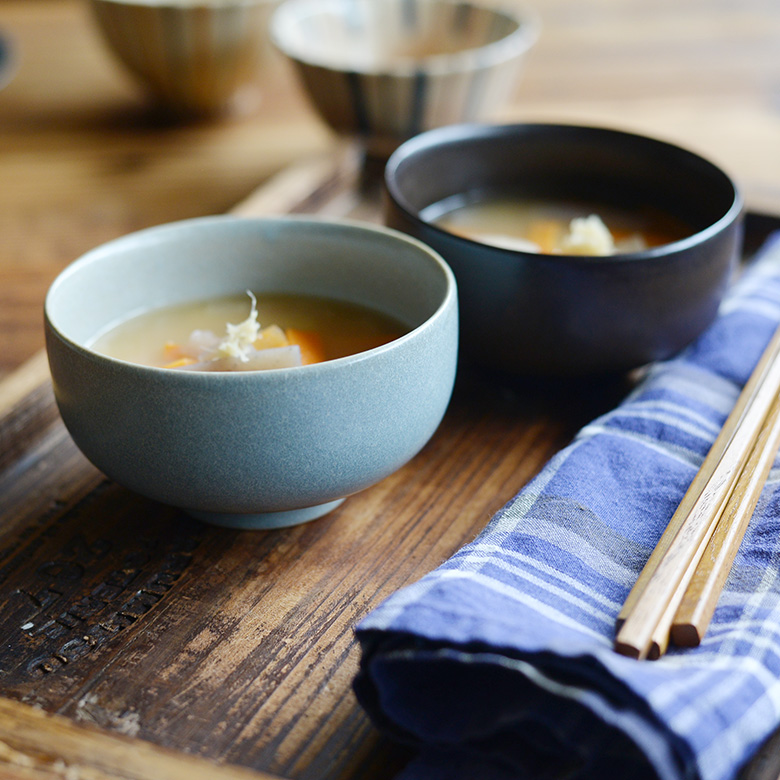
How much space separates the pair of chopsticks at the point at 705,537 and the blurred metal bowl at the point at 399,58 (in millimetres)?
557

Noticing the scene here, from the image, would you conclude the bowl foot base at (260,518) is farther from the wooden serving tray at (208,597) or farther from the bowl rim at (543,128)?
the bowl rim at (543,128)

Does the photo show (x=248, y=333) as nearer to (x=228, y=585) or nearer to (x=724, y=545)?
(x=228, y=585)

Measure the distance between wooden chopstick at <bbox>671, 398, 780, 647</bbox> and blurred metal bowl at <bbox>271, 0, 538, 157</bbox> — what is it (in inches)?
23.3

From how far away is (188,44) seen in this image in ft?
3.90

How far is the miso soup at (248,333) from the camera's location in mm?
636

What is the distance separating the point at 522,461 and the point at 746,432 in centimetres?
16

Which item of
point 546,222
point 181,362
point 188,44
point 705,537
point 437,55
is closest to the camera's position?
point 705,537

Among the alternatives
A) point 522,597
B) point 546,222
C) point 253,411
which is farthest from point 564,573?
point 546,222

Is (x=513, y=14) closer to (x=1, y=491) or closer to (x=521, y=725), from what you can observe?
(x=1, y=491)

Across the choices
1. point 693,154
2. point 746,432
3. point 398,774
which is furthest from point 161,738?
point 693,154

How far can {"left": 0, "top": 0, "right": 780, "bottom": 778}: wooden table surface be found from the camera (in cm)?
65

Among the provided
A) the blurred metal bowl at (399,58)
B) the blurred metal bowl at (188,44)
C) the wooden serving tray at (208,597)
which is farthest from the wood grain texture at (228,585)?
the blurred metal bowl at (188,44)

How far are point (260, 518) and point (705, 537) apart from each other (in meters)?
0.28

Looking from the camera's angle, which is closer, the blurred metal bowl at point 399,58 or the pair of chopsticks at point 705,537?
the pair of chopsticks at point 705,537
